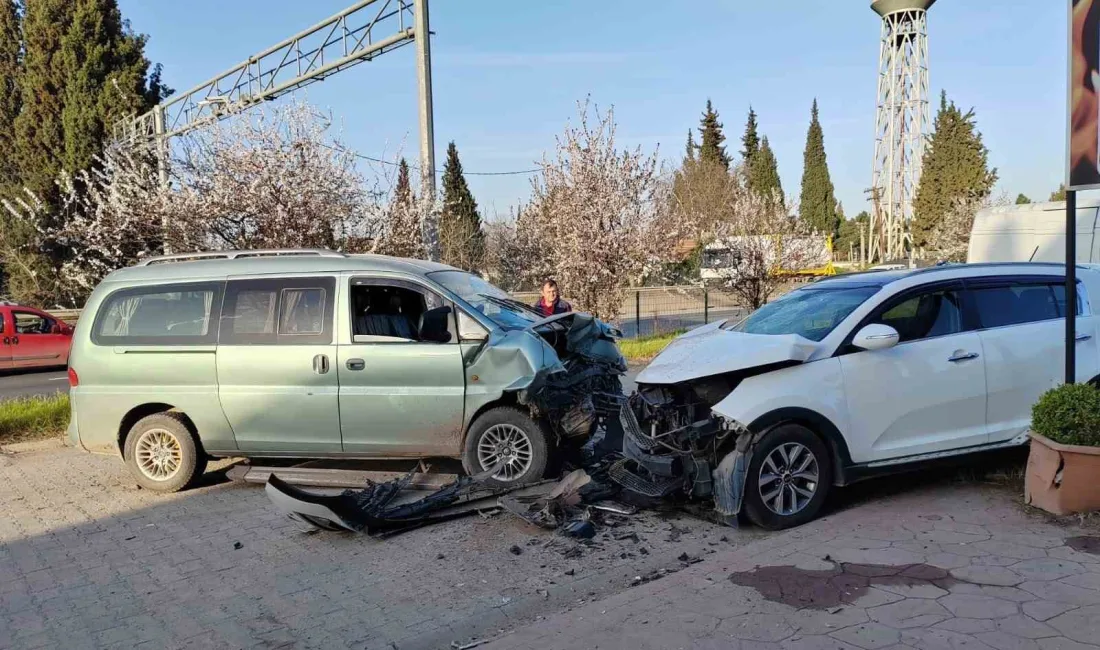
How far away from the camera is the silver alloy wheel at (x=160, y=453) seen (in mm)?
6766

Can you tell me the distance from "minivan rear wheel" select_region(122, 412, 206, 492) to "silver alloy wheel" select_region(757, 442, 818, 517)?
4.87 m

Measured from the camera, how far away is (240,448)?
6672 millimetres

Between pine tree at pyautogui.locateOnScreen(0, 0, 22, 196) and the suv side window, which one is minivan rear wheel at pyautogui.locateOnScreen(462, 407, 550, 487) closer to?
the suv side window

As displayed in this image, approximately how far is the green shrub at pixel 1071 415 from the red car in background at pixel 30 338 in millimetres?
18390

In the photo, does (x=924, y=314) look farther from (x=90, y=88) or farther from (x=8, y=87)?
(x=8, y=87)

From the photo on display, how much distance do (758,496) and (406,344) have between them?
306 cm

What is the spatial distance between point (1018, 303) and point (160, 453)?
7269 millimetres

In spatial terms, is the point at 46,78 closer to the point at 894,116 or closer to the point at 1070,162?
the point at 1070,162

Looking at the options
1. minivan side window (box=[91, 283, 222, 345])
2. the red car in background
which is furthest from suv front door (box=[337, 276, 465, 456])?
the red car in background

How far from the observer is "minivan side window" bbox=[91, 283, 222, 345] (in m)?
6.73

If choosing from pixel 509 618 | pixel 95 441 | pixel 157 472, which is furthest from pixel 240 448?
pixel 509 618

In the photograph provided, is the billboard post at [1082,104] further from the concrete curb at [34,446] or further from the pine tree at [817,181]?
the pine tree at [817,181]

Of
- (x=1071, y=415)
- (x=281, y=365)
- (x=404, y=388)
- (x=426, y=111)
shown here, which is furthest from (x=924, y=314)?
(x=426, y=111)

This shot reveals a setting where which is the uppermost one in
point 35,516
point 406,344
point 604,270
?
point 604,270
